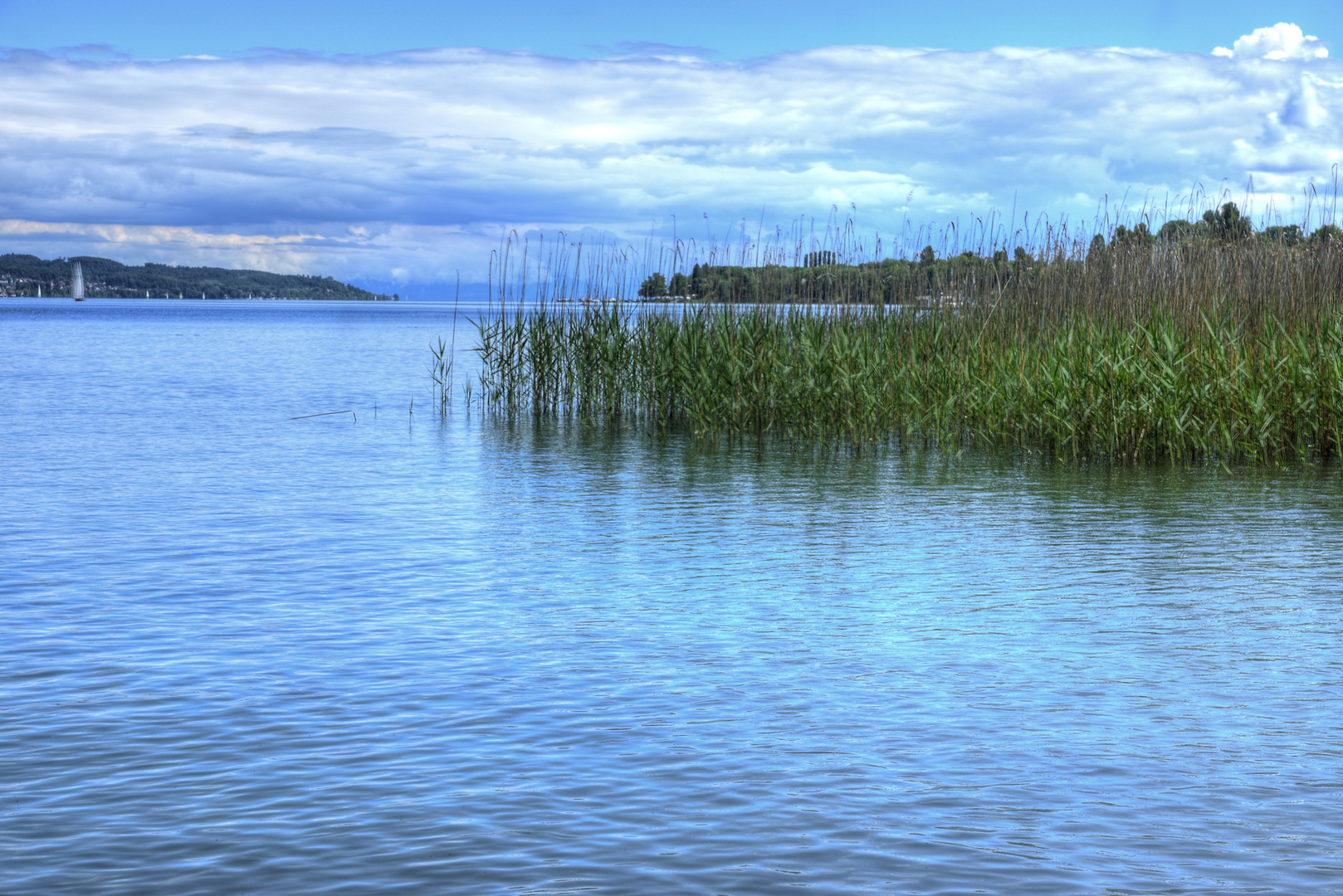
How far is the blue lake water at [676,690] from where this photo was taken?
3.52 m

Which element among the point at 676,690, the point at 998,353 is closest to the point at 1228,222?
the point at 998,353

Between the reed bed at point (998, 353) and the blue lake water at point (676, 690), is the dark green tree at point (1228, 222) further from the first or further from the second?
the blue lake water at point (676, 690)

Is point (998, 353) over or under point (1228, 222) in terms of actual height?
under

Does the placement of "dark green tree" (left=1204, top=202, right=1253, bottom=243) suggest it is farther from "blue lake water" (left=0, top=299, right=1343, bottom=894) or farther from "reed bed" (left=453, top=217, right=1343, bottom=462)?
"blue lake water" (left=0, top=299, right=1343, bottom=894)

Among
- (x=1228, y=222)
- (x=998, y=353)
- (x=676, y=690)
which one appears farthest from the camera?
(x=1228, y=222)

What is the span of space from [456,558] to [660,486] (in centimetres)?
370

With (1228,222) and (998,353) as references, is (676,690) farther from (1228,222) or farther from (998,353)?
(1228,222)

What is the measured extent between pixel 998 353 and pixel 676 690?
9699 mm

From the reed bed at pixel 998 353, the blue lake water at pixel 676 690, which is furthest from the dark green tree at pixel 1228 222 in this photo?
the blue lake water at pixel 676 690

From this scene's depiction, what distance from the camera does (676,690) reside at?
511 cm

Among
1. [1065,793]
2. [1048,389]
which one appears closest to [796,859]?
[1065,793]

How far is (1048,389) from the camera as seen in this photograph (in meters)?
12.7

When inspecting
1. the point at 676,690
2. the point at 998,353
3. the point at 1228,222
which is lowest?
the point at 676,690

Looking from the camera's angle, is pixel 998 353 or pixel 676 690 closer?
pixel 676 690
